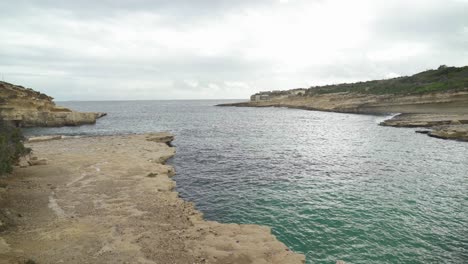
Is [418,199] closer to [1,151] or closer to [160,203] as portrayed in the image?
[160,203]

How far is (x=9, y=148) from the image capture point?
23.3 m

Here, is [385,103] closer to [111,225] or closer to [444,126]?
[444,126]

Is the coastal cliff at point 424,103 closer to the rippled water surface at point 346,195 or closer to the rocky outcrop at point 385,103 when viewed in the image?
the rocky outcrop at point 385,103

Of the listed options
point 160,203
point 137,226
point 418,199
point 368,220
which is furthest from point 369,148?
point 137,226

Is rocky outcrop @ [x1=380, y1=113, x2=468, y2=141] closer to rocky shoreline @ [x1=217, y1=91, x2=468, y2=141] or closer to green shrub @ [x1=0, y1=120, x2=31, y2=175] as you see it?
rocky shoreline @ [x1=217, y1=91, x2=468, y2=141]

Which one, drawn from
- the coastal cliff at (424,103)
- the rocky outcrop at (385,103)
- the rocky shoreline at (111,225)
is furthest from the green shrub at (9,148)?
the rocky outcrop at (385,103)

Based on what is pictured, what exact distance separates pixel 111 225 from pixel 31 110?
257ft

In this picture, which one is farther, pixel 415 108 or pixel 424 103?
pixel 415 108

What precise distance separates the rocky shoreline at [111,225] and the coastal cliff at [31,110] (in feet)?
188

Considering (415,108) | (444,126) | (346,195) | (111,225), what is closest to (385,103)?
(415,108)

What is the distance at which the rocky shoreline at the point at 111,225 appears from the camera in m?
13.8

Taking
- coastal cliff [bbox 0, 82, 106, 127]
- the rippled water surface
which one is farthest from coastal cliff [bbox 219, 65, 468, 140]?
coastal cliff [bbox 0, 82, 106, 127]

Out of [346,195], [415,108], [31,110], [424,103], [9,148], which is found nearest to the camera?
[9,148]

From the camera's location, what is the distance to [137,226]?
1697 cm
